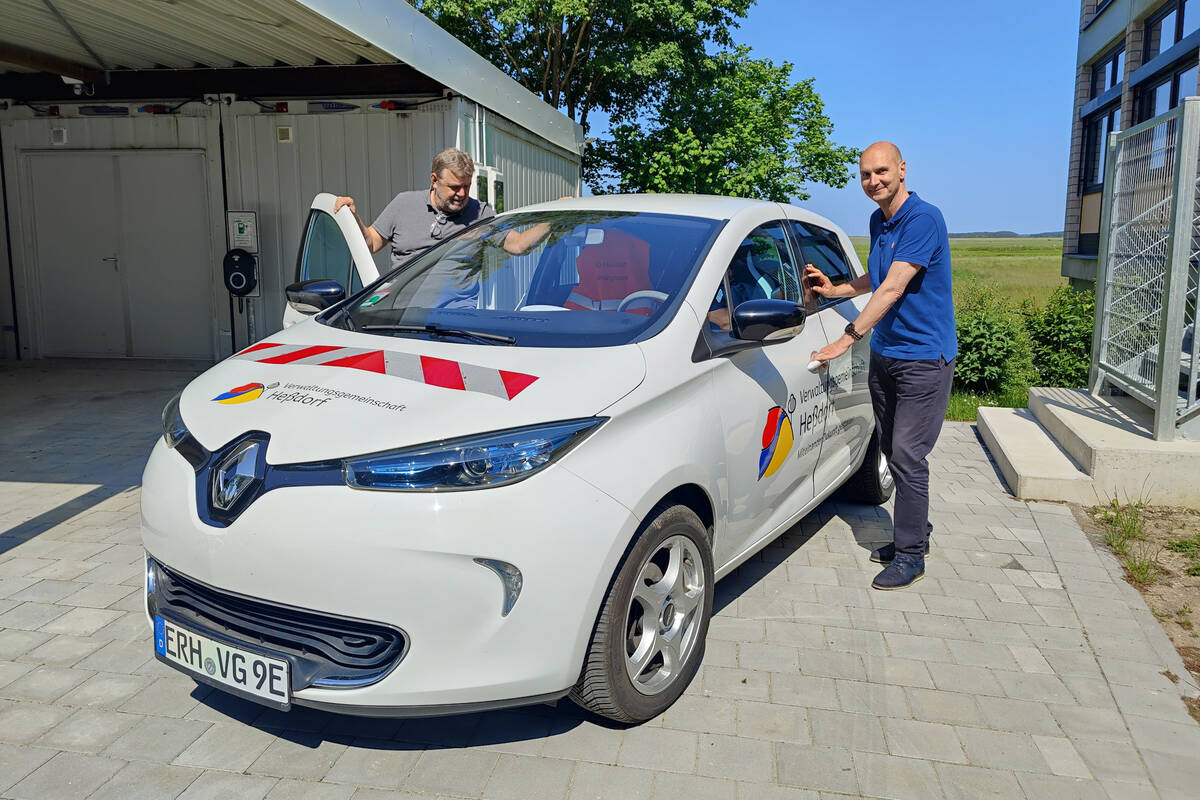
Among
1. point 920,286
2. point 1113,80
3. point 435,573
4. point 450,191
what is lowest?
point 435,573

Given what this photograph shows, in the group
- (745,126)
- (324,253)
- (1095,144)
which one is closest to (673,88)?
(745,126)

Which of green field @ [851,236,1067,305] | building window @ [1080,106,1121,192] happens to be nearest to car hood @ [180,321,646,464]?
green field @ [851,236,1067,305]

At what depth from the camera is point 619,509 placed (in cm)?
277

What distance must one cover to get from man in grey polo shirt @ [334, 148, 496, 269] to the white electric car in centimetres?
175

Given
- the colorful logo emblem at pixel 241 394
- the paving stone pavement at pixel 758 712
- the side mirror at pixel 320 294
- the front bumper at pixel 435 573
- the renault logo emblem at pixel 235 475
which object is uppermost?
the side mirror at pixel 320 294

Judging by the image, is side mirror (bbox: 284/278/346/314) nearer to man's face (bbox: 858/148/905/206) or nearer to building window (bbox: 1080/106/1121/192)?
man's face (bbox: 858/148/905/206)

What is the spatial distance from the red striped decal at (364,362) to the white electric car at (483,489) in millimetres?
12

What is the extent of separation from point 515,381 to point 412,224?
2995mm

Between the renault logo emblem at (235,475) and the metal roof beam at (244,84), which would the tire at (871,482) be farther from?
the metal roof beam at (244,84)

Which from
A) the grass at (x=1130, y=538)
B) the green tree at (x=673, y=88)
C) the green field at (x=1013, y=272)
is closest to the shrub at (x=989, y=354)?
the green field at (x=1013, y=272)

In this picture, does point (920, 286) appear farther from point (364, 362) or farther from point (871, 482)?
point (364, 362)

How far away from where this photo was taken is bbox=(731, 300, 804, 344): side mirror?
347cm

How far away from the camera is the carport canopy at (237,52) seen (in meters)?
6.81

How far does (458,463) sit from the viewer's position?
8.57 feet
